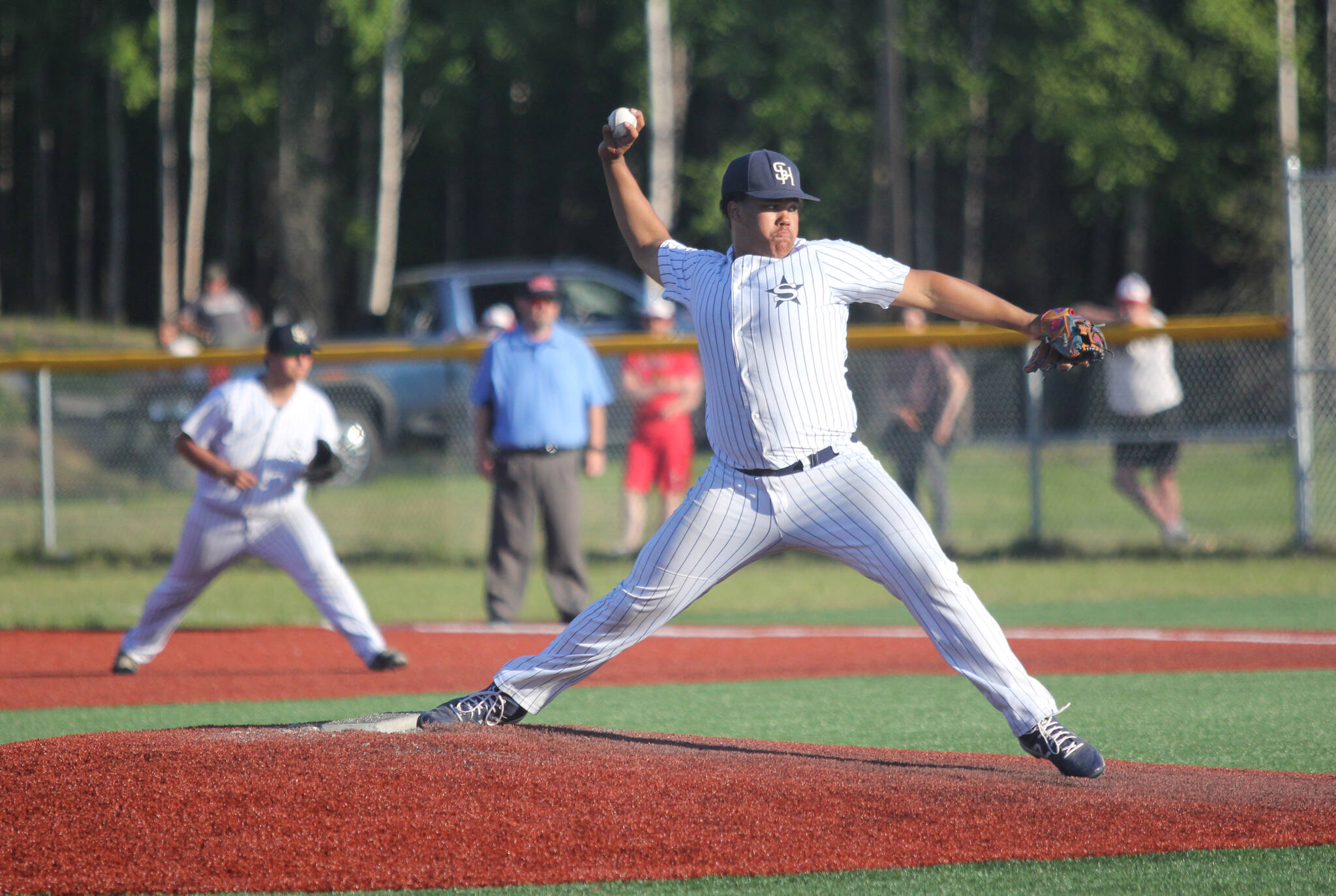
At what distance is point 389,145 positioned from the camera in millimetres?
30859

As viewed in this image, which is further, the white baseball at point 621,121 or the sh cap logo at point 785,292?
the white baseball at point 621,121

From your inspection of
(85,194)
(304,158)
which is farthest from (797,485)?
(85,194)

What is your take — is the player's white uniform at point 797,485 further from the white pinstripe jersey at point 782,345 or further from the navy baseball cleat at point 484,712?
the navy baseball cleat at point 484,712

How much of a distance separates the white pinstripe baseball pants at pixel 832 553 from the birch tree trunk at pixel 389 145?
25727 mm

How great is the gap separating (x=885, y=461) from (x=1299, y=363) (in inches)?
131

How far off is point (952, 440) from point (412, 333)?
708cm

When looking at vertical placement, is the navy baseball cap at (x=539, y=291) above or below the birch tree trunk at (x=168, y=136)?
below

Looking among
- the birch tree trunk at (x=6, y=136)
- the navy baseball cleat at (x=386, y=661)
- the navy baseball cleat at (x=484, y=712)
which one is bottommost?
the navy baseball cleat at (x=386, y=661)

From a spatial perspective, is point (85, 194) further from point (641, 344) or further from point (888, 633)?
point (888, 633)

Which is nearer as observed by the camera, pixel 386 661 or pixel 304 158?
pixel 386 661

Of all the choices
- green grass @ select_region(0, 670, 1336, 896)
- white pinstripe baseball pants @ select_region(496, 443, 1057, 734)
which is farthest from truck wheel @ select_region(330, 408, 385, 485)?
white pinstripe baseball pants @ select_region(496, 443, 1057, 734)

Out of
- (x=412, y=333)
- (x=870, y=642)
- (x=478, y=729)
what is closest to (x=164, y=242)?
(x=412, y=333)

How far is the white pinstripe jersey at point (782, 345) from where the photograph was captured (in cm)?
475

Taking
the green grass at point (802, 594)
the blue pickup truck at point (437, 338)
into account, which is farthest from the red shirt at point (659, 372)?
the green grass at point (802, 594)
